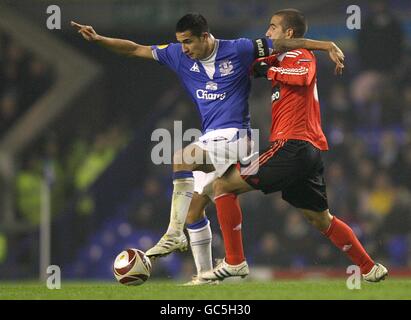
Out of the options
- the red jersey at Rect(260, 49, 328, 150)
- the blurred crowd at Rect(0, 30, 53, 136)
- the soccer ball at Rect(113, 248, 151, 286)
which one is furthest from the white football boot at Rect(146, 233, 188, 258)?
the blurred crowd at Rect(0, 30, 53, 136)

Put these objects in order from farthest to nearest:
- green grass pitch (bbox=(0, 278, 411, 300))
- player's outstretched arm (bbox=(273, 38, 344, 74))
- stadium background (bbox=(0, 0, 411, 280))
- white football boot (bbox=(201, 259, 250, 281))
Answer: stadium background (bbox=(0, 0, 411, 280)) < white football boot (bbox=(201, 259, 250, 281)) < player's outstretched arm (bbox=(273, 38, 344, 74)) < green grass pitch (bbox=(0, 278, 411, 300))

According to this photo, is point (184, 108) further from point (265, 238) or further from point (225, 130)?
point (225, 130)

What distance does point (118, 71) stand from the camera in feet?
53.3

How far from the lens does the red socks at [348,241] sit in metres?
7.49

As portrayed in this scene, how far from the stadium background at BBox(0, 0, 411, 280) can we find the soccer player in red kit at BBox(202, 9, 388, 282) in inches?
223

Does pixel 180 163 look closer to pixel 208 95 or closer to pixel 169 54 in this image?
pixel 208 95

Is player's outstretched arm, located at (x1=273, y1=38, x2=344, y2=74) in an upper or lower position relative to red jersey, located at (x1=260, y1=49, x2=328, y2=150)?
upper

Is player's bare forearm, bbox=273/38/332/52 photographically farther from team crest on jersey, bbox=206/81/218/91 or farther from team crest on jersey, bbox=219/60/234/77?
team crest on jersey, bbox=206/81/218/91

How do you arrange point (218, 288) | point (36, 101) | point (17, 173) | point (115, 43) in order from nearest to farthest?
point (218, 288)
point (115, 43)
point (17, 173)
point (36, 101)

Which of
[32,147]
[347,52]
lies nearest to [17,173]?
[32,147]

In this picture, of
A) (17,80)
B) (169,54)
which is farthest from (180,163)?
(17,80)

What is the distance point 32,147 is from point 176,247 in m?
9.20

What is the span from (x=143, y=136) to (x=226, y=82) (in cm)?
761

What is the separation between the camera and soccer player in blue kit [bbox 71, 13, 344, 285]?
24.0 ft
